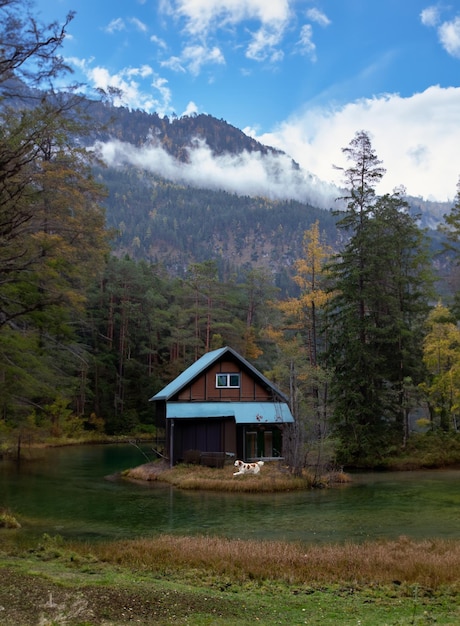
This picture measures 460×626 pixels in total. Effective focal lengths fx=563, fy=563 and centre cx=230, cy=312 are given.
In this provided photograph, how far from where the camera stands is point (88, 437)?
58.3 metres

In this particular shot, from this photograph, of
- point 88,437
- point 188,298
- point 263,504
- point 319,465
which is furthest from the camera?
point 188,298

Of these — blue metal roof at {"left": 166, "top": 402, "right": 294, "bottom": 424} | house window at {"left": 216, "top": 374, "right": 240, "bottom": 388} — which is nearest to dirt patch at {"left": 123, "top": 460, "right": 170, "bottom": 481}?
blue metal roof at {"left": 166, "top": 402, "right": 294, "bottom": 424}

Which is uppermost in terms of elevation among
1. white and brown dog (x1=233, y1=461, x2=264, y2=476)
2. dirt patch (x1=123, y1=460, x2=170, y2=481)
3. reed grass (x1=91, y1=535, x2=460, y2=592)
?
reed grass (x1=91, y1=535, x2=460, y2=592)

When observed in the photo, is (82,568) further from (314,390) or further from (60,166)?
(314,390)

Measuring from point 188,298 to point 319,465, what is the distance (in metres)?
39.6

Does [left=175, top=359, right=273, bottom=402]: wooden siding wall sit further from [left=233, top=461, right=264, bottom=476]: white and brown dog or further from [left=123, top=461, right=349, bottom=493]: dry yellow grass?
[left=233, top=461, right=264, bottom=476]: white and brown dog

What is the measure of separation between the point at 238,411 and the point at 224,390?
7.49ft

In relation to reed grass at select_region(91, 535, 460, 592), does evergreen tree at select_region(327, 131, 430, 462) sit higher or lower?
higher

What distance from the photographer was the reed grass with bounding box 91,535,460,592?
429 inches

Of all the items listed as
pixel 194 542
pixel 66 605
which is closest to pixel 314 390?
pixel 194 542

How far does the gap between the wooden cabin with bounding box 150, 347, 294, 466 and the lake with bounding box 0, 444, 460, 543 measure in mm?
4030

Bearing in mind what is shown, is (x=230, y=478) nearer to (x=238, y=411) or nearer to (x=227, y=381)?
(x=238, y=411)

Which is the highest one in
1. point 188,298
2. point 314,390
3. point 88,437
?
point 188,298

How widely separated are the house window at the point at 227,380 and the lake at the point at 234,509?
653 centimetres
